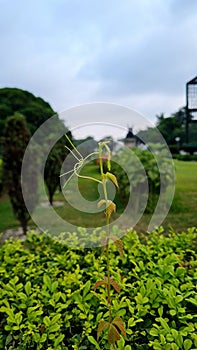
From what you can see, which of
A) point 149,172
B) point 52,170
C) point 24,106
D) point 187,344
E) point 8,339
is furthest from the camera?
point 24,106

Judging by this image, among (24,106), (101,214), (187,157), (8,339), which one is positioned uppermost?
(24,106)

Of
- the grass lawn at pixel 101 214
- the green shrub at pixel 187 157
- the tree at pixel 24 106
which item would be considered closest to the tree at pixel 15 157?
the grass lawn at pixel 101 214

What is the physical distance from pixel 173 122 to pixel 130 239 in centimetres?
2106

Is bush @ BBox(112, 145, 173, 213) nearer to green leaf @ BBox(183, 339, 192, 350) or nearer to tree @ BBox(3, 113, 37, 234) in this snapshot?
tree @ BBox(3, 113, 37, 234)

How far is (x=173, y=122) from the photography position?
22.2m

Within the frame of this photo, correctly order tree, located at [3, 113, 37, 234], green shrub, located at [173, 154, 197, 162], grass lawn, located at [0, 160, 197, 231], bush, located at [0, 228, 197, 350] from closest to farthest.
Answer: bush, located at [0, 228, 197, 350] → tree, located at [3, 113, 37, 234] → grass lawn, located at [0, 160, 197, 231] → green shrub, located at [173, 154, 197, 162]

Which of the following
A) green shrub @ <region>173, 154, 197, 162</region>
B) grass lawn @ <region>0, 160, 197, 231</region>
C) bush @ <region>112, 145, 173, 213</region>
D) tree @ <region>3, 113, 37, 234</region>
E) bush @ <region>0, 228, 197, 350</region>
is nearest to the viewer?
bush @ <region>0, 228, 197, 350</region>

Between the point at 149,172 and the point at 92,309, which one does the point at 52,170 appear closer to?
the point at 149,172

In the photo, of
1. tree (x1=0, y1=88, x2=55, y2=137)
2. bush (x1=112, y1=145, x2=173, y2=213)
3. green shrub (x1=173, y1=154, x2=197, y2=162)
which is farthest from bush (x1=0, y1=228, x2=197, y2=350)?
tree (x1=0, y1=88, x2=55, y2=137)

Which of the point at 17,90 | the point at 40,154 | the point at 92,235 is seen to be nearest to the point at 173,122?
the point at 17,90

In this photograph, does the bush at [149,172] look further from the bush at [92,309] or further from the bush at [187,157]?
Answer: the bush at [187,157]

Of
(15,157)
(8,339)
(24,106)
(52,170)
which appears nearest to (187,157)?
(52,170)

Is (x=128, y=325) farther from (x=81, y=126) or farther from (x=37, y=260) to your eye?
(x=81, y=126)

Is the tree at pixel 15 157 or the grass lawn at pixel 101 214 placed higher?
the tree at pixel 15 157
